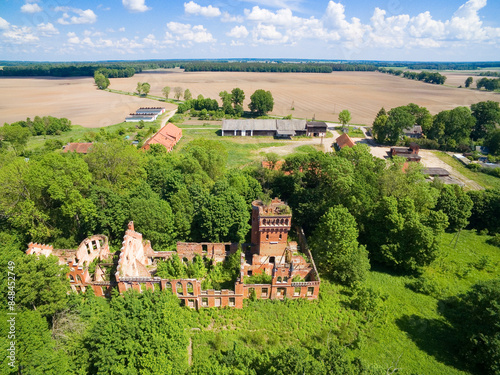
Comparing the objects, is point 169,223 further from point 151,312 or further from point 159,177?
point 151,312

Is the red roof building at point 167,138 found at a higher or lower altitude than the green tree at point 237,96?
lower

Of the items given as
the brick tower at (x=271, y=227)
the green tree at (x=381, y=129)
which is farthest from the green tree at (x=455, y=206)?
the green tree at (x=381, y=129)

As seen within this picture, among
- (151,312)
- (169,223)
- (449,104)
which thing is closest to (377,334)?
(151,312)

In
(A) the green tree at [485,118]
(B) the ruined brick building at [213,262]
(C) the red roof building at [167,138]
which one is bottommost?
(B) the ruined brick building at [213,262]

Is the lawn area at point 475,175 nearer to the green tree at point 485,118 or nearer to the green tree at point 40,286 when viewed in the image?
the green tree at point 485,118

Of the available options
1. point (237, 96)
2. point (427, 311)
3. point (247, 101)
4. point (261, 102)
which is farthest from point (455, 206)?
point (247, 101)

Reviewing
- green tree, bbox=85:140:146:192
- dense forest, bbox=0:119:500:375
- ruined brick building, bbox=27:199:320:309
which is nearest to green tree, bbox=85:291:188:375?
dense forest, bbox=0:119:500:375

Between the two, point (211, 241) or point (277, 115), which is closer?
point (211, 241)
